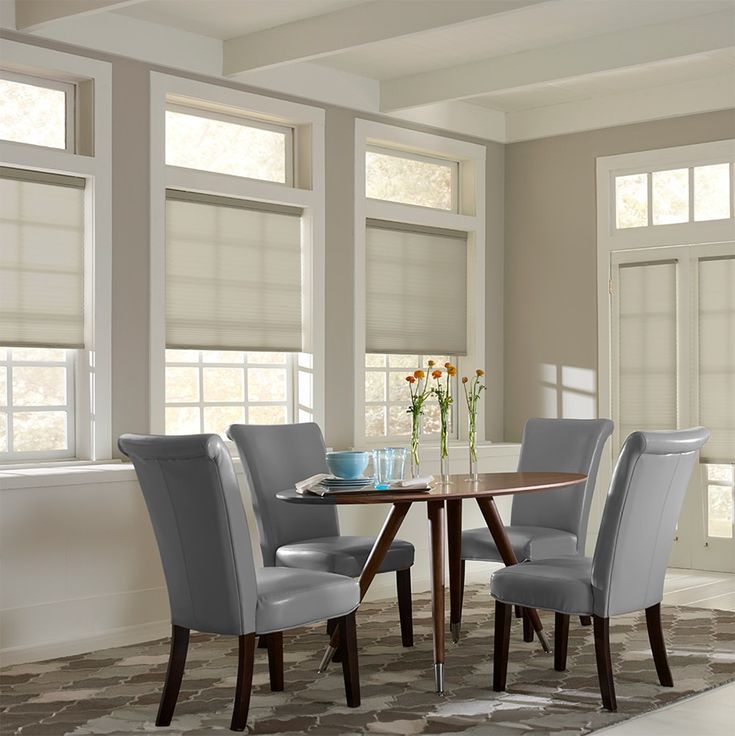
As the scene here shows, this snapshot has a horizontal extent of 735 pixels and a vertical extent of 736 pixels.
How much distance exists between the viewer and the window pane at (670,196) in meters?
7.16

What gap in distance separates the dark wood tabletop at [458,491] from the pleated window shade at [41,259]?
1.72m

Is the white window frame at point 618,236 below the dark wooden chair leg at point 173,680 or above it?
above

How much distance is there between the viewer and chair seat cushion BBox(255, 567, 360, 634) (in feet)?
12.3

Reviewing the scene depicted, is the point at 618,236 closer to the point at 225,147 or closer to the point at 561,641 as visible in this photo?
the point at 225,147

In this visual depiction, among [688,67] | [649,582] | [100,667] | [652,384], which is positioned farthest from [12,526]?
[688,67]

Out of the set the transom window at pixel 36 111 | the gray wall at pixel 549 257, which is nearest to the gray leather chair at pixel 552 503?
the gray wall at pixel 549 257

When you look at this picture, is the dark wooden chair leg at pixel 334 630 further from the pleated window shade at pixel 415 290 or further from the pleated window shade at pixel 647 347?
the pleated window shade at pixel 647 347

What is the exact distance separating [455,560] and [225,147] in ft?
8.72

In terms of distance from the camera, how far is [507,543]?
498 centimetres

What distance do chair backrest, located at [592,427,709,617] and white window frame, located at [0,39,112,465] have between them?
2688mm

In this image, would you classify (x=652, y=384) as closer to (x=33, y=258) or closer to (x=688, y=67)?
(x=688, y=67)

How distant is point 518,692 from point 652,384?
136 inches

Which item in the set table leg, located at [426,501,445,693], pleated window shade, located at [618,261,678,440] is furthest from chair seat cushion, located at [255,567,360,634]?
pleated window shade, located at [618,261,678,440]

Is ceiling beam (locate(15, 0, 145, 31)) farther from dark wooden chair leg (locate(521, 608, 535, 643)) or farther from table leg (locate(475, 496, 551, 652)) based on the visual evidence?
dark wooden chair leg (locate(521, 608, 535, 643))
